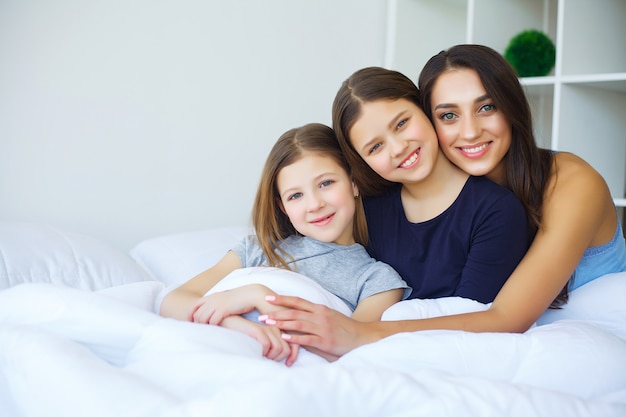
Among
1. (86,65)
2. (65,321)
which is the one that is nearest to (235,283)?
(65,321)

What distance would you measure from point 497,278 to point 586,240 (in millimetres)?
180

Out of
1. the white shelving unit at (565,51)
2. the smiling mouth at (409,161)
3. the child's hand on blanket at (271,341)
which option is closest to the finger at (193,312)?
the child's hand on blanket at (271,341)

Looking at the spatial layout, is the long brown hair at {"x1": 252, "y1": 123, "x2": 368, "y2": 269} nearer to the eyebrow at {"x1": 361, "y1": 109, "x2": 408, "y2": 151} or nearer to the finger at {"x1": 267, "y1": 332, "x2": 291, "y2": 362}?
the eyebrow at {"x1": 361, "y1": 109, "x2": 408, "y2": 151}

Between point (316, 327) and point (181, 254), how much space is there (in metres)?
0.72

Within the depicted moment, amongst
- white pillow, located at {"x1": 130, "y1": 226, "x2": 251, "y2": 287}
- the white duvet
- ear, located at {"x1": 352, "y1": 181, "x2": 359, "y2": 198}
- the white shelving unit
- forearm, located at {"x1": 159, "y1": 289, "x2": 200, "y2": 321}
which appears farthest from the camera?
the white shelving unit

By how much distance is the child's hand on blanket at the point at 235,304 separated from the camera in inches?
45.0

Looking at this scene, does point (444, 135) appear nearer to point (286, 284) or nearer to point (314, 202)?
point (314, 202)

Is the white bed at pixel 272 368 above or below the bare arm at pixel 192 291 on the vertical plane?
above

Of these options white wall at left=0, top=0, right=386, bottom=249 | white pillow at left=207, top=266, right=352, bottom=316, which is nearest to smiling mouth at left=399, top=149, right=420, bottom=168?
white pillow at left=207, top=266, right=352, bottom=316

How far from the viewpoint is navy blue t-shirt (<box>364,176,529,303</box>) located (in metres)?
1.30

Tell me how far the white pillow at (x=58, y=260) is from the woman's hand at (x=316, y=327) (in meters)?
0.56

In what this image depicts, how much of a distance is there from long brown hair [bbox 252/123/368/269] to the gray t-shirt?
0.08 ft

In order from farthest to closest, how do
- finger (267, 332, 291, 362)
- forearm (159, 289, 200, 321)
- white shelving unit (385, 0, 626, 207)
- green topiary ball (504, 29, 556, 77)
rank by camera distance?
green topiary ball (504, 29, 556, 77), white shelving unit (385, 0, 626, 207), forearm (159, 289, 200, 321), finger (267, 332, 291, 362)

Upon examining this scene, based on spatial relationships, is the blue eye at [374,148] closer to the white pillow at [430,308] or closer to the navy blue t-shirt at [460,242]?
the navy blue t-shirt at [460,242]
